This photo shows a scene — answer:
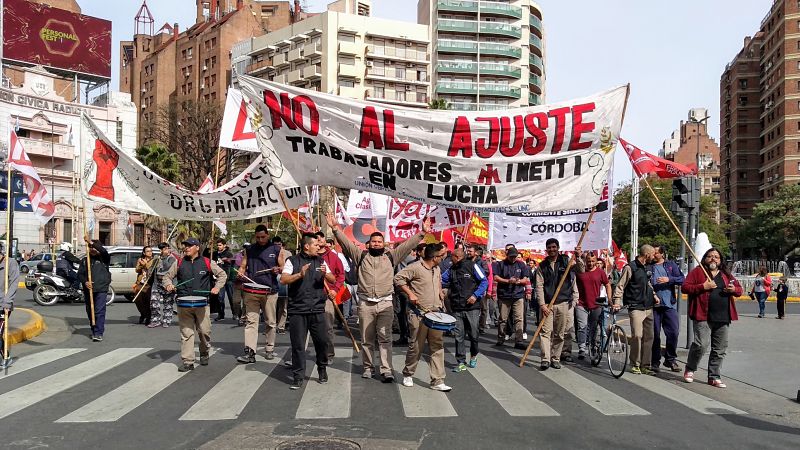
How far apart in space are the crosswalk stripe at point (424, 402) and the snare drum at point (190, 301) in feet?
10.1

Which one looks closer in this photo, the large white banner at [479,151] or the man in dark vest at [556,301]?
the large white banner at [479,151]

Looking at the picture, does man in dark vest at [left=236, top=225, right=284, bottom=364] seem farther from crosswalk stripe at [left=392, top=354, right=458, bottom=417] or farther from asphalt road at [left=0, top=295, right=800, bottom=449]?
crosswalk stripe at [left=392, top=354, right=458, bottom=417]

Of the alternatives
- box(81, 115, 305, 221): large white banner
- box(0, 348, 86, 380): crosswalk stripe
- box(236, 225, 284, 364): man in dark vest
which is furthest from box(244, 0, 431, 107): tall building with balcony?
box(236, 225, 284, 364): man in dark vest

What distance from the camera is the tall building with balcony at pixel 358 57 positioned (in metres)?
72.9

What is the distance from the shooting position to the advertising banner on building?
2333 inches

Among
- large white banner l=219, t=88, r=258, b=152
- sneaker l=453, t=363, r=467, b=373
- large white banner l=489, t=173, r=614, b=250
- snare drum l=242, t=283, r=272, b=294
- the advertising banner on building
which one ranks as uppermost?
the advertising banner on building

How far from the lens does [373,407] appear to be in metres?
7.37

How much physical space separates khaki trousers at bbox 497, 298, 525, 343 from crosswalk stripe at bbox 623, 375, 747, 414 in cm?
301

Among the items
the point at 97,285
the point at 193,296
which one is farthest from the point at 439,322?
the point at 97,285

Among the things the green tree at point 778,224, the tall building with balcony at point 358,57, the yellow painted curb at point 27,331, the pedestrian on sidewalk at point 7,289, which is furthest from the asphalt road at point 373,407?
the tall building with balcony at point 358,57

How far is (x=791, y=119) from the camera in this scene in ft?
266

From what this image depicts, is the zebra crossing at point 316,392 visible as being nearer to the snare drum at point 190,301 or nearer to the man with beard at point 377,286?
the man with beard at point 377,286

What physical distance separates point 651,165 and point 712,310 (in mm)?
3672

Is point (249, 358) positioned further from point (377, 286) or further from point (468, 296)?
point (468, 296)
